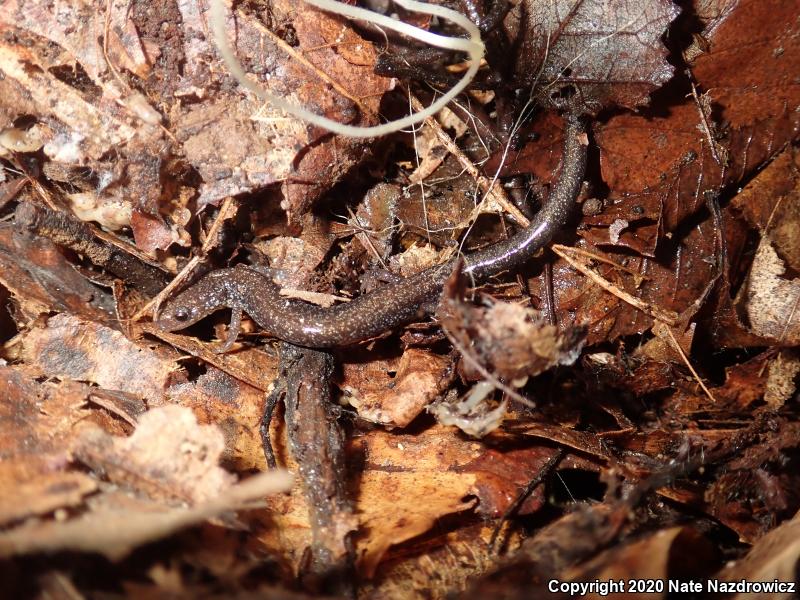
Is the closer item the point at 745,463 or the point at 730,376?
the point at 745,463

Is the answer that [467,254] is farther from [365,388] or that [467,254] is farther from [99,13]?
[99,13]

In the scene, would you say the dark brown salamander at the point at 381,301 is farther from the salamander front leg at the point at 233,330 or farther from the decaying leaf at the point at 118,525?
the decaying leaf at the point at 118,525

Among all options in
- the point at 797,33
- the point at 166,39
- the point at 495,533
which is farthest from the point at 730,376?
the point at 166,39

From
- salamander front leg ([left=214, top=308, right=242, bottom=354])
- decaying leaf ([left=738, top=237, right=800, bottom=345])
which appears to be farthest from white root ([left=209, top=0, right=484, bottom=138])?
decaying leaf ([left=738, top=237, right=800, bottom=345])

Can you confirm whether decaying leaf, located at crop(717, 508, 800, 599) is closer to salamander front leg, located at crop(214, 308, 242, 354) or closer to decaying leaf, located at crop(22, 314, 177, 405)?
salamander front leg, located at crop(214, 308, 242, 354)

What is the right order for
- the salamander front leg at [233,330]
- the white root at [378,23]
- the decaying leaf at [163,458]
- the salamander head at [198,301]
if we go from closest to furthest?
the decaying leaf at [163,458] < the white root at [378,23] < the salamander front leg at [233,330] < the salamander head at [198,301]

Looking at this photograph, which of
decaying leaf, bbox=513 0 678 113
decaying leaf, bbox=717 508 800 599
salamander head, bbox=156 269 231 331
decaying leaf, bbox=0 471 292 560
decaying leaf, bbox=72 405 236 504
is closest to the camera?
decaying leaf, bbox=0 471 292 560

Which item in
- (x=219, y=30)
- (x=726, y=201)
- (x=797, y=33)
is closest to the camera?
(x=219, y=30)

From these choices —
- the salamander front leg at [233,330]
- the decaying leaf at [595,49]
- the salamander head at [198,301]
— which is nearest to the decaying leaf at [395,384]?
the salamander front leg at [233,330]
